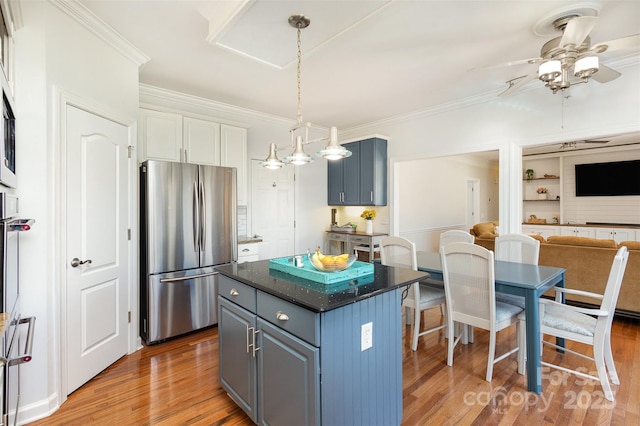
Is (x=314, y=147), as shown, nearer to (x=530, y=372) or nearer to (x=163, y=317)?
(x=163, y=317)

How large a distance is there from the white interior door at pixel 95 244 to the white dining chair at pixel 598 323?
135 inches

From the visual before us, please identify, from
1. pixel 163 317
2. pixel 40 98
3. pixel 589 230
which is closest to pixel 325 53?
pixel 40 98

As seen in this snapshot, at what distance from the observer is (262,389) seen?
1774 mm

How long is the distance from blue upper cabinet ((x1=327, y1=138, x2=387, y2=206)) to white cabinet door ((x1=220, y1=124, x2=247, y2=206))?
191cm

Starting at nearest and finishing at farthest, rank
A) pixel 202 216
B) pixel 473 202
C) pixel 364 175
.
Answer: pixel 202 216
pixel 364 175
pixel 473 202

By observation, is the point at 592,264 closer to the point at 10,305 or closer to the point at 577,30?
the point at 577,30

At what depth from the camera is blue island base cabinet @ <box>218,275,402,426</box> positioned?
146 cm

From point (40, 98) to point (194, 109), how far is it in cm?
216

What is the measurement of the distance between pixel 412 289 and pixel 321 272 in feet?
4.83

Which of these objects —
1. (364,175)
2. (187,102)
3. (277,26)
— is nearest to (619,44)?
(277,26)

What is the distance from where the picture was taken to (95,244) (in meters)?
2.45

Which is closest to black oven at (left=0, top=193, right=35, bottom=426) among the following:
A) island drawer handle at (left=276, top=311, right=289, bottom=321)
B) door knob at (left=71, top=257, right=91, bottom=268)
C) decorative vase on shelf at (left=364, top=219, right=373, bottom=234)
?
door knob at (left=71, top=257, right=91, bottom=268)

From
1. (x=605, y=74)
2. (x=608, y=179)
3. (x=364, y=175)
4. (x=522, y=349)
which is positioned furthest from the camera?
(x=608, y=179)

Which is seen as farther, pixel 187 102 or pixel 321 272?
pixel 187 102
